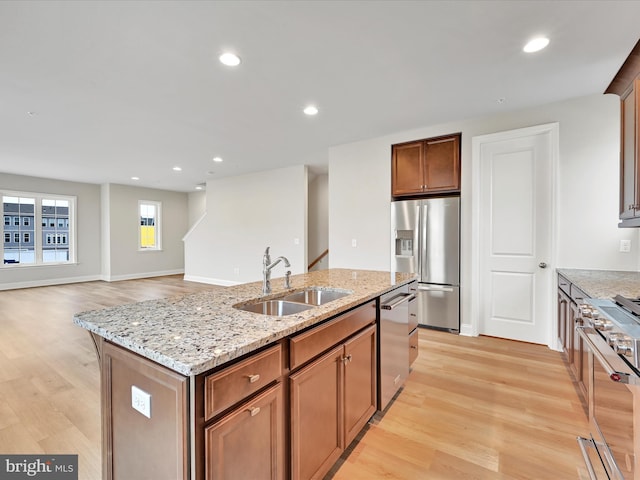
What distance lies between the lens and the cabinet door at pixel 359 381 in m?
1.59

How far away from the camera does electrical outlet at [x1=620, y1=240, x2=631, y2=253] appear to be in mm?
2811

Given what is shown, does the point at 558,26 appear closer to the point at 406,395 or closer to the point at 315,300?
the point at 315,300

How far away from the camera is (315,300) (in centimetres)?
211

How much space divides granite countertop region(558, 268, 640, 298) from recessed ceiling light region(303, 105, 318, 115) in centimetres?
287

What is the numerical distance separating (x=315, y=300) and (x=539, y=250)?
8.88ft

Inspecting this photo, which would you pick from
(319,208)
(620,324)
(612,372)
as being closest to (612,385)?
(612,372)

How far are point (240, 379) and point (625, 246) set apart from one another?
12.0ft

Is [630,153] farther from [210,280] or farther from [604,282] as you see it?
[210,280]

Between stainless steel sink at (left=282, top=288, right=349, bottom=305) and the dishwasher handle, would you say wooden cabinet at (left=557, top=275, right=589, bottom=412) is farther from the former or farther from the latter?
stainless steel sink at (left=282, top=288, right=349, bottom=305)

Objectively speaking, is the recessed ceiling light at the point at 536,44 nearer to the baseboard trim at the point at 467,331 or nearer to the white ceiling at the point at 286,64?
the white ceiling at the point at 286,64

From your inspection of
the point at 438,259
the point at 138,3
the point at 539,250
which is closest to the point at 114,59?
the point at 138,3

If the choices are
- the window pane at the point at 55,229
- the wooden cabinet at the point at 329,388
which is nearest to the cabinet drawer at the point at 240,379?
the wooden cabinet at the point at 329,388

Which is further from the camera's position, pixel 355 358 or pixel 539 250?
pixel 539 250

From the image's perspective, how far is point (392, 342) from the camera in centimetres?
209
